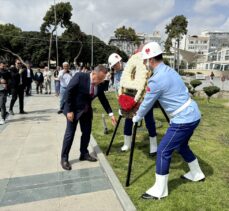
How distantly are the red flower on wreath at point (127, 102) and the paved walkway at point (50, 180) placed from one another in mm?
1024

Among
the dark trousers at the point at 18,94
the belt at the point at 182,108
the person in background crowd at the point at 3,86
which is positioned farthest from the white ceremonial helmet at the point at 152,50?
the dark trousers at the point at 18,94

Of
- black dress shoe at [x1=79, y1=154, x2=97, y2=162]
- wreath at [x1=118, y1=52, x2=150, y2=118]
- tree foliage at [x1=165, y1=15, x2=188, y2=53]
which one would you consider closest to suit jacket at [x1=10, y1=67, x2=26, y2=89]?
black dress shoe at [x1=79, y1=154, x2=97, y2=162]

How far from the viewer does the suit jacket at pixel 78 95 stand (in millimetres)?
4266

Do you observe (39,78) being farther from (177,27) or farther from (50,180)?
(177,27)

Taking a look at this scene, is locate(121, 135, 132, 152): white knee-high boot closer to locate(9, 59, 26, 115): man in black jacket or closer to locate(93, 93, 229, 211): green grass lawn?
locate(93, 93, 229, 211): green grass lawn

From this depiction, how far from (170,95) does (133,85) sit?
4.16ft

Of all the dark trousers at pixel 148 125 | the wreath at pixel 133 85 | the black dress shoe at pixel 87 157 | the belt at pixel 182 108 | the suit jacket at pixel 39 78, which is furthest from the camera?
the suit jacket at pixel 39 78

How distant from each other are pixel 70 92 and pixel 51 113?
19.5 feet

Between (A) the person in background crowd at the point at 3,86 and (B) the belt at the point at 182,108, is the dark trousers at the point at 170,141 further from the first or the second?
(A) the person in background crowd at the point at 3,86

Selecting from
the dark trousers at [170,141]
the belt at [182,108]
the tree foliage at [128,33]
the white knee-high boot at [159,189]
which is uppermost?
the tree foliage at [128,33]

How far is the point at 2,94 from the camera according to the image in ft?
26.2

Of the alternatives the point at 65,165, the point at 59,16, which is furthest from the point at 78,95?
the point at 59,16

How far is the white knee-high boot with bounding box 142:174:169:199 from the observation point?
358 centimetres

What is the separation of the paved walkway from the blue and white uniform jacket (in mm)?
1261
